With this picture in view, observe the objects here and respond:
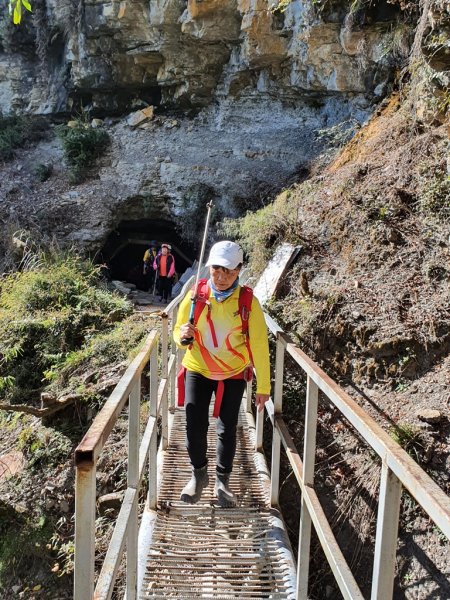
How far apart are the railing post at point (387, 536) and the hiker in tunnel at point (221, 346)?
1596 millimetres

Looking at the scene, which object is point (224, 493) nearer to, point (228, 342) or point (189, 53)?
point (228, 342)

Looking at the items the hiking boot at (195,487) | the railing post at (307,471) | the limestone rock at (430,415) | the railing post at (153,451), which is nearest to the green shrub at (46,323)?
the railing post at (153,451)

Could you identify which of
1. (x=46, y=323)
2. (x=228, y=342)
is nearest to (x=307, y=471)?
(x=228, y=342)

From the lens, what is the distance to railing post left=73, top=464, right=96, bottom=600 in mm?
1483

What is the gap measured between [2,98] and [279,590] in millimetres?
18524

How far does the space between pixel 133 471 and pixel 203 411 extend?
2.74ft

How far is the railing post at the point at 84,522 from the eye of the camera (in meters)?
1.48

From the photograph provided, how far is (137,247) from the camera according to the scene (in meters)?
16.1

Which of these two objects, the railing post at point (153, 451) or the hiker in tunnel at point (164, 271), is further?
the hiker in tunnel at point (164, 271)

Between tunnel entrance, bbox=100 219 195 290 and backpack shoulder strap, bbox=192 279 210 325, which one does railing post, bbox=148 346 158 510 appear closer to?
backpack shoulder strap, bbox=192 279 210 325

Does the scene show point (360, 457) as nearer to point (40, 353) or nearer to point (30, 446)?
point (30, 446)

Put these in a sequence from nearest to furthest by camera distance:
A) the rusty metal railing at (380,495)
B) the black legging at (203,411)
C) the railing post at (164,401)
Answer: the rusty metal railing at (380,495) → the black legging at (203,411) → the railing post at (164,401)

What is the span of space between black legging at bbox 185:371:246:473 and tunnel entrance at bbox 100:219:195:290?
11.3 m

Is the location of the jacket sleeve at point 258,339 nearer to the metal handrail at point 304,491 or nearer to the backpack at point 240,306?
the backpack at point 240,306
